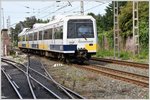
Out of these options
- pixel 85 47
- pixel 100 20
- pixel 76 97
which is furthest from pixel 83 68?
pixel 100 20

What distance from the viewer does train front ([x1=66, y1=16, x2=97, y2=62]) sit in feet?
70.0

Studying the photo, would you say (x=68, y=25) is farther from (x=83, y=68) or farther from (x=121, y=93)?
(x=121, y=93)

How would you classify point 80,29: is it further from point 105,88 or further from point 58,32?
point 105,88

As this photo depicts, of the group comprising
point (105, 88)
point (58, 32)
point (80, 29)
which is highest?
point (80, 29)

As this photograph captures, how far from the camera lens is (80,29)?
70.4 ft

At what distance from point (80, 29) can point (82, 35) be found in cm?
34

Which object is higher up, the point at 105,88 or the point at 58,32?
the point at 58,32

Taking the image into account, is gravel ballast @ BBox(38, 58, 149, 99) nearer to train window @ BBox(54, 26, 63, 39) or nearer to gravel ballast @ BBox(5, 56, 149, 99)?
gravel ballast @ BBox(5, 56, 149, 99)

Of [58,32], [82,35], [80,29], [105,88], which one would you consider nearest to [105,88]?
[105,88]

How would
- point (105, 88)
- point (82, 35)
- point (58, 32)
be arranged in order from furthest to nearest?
point (58, 32), point (82, 35), point (105, 88)

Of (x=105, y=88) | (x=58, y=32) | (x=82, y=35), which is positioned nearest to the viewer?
(x=105, y=88)

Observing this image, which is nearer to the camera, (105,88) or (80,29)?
(105,88)

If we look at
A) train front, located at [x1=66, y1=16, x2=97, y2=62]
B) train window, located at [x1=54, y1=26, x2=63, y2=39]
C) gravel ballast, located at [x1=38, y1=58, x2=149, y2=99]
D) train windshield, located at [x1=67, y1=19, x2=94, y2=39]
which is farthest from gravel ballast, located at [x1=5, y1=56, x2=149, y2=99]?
train window, located at [x1=54, y1=26, x2=63, y2=39]

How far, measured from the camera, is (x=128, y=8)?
4594 centimetres
